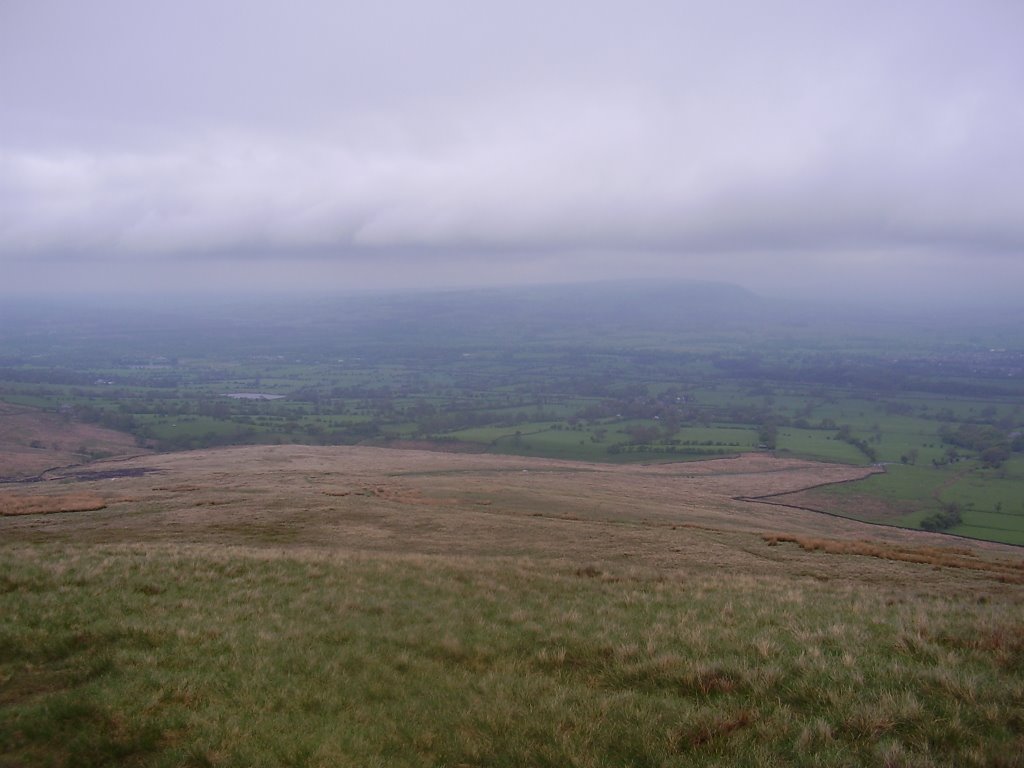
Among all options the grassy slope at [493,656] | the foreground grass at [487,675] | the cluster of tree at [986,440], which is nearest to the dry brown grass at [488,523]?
the grassy slope at [493,656]

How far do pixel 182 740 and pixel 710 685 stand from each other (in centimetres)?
667

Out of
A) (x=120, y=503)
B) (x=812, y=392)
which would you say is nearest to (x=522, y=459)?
(x=120, y=503)

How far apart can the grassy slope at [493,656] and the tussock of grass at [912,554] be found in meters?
0.91

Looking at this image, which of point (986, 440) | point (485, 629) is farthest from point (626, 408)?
point (485, 629)

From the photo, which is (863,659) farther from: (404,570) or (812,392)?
(812,392)

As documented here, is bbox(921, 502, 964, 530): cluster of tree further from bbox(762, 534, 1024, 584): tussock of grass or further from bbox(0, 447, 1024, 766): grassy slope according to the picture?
bbox(0, 447, 1024, 766): grassy slope

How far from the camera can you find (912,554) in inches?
966

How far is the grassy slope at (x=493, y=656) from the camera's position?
22.7 ft

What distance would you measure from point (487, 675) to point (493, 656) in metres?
0.94

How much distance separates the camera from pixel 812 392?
142 meters

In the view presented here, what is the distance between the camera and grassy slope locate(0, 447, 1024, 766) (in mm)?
6930

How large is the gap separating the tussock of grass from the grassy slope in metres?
0.91

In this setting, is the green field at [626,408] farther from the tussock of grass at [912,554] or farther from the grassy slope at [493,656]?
the grassy slope at [493,656]

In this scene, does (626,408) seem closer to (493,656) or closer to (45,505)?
(45,505)
